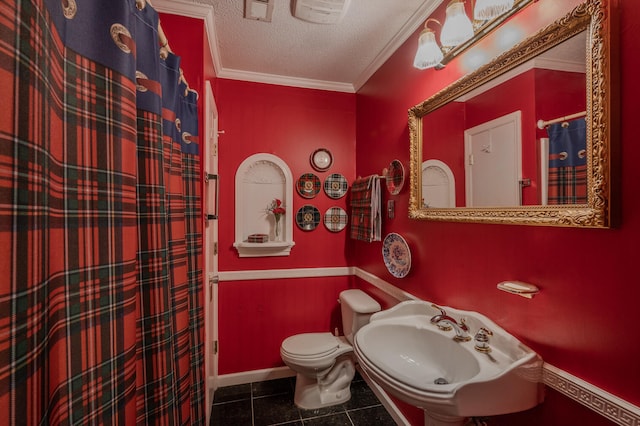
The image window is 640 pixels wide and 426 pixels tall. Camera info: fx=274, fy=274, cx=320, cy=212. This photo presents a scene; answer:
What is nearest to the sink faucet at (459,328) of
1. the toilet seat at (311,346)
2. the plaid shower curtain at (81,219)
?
the toilet seat at (311,346)

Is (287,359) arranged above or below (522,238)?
below

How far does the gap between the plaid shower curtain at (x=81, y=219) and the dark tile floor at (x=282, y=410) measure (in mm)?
1195

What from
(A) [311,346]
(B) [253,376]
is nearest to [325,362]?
(A) [311,346]

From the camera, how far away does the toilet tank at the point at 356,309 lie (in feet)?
6.31

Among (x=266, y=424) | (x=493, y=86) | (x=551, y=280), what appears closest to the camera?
(x=551, y=280)

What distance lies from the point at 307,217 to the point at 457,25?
5.27 ft

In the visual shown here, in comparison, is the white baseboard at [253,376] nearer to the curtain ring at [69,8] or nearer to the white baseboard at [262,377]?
the white baseboard at [262,377]

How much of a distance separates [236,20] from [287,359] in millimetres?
2162

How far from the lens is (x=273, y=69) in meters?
2.18

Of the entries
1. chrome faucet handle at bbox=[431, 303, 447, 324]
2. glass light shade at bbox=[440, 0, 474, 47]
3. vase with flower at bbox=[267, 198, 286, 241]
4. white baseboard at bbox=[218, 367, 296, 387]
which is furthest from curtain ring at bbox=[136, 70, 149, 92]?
white baseboard at bbox=[218, 367, 296, 387]

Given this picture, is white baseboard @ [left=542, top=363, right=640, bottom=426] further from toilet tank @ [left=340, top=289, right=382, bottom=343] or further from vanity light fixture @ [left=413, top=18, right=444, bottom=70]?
vanity light fixture @ [left=413, top=18, right=444, bottom=70]

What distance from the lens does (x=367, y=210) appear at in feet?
6.64

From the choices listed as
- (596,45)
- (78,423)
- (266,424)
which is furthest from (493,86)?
(266,424)

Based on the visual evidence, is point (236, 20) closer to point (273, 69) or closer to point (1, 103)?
point (273, 69)
